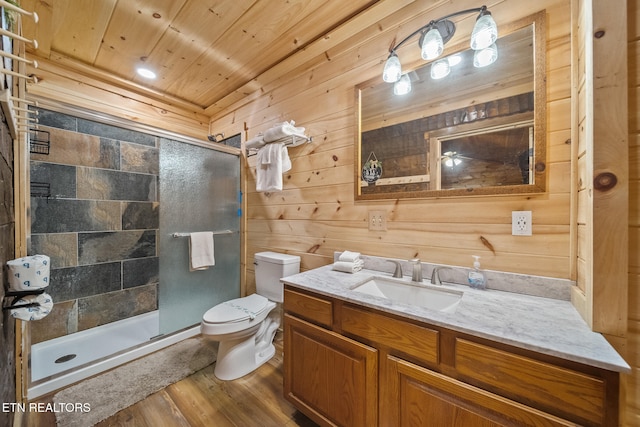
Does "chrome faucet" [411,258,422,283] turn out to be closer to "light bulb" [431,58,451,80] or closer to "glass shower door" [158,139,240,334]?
"light bulb" [431,58,451,80]

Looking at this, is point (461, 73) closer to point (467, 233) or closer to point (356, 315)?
point (467, 233)

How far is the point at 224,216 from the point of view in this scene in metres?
2.44

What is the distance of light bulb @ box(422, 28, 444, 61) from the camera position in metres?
1.22

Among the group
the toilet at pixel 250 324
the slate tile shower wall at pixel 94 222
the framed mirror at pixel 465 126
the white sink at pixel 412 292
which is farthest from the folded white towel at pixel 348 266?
the slate tile shower wall at pixel 94 222

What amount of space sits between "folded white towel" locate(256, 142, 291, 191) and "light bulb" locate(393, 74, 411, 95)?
3.22ft

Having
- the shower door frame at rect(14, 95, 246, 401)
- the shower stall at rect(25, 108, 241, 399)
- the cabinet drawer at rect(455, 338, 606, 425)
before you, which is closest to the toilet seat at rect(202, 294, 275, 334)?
the shower stall at rect(25, 108, 241, 399)

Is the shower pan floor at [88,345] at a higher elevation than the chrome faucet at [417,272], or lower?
lower

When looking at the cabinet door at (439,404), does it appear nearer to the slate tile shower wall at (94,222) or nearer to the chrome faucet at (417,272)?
the chrome faucet at (417,272)

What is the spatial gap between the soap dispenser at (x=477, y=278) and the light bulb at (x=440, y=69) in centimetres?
99

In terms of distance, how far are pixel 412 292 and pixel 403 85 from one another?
48.1 inches

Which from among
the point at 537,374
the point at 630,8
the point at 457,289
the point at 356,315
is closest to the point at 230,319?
the point at 356,315

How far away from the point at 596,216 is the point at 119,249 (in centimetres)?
315

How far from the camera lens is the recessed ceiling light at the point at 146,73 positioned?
7.16 ft

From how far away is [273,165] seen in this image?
1991 millimetres
